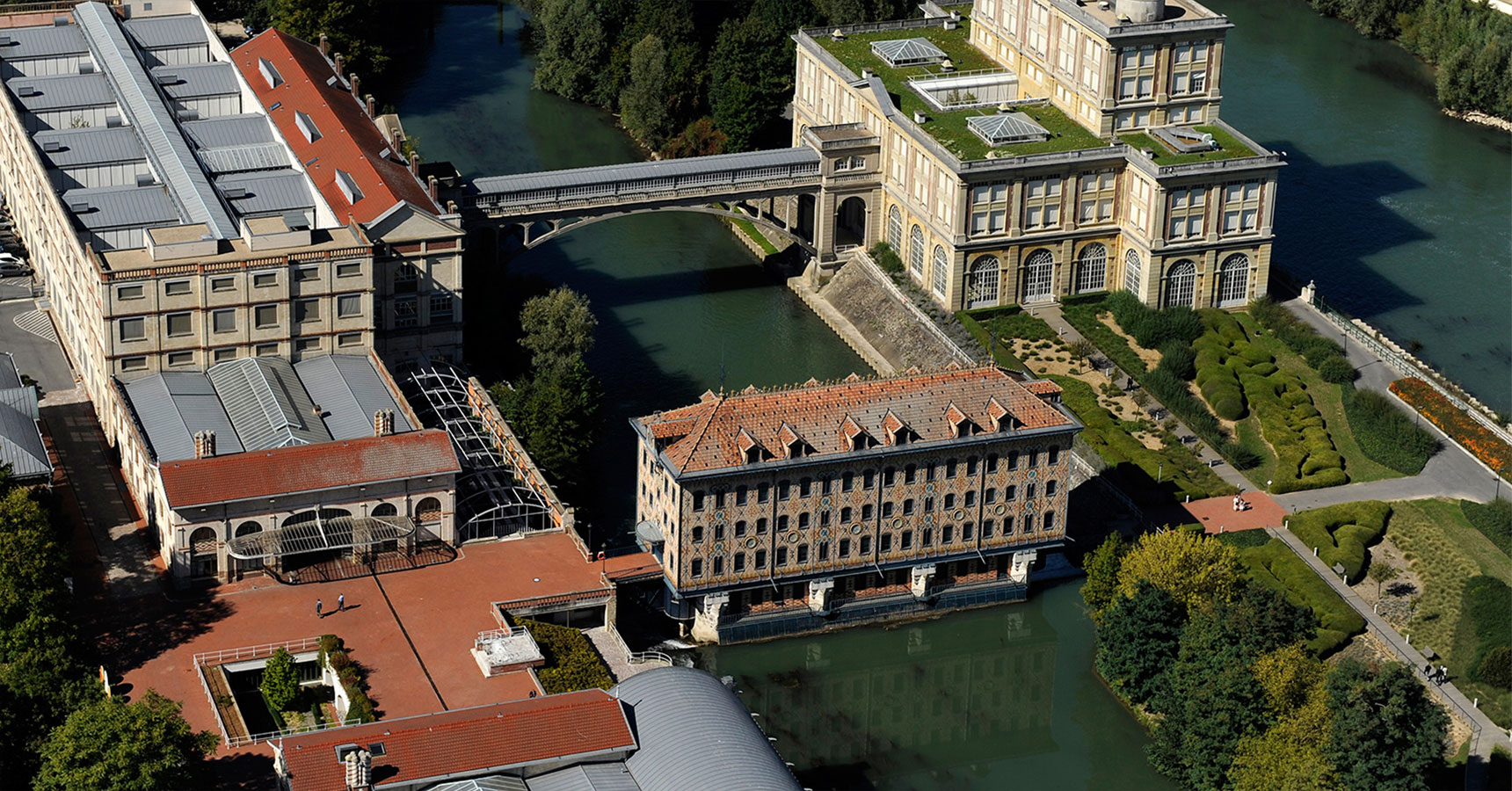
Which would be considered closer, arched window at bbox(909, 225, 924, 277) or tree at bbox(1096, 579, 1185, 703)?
tree at bbox(1096, 579, 1185, 703)

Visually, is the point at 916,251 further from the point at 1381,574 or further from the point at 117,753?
the point at 117,753

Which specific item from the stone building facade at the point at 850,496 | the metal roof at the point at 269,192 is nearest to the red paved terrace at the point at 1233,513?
the stone building facade at the point at 850,496

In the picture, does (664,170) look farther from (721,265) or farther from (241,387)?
(241,387)

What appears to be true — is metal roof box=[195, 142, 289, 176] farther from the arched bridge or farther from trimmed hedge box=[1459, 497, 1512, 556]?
trimmed hedge box=[1459, 497, 1512, 556]

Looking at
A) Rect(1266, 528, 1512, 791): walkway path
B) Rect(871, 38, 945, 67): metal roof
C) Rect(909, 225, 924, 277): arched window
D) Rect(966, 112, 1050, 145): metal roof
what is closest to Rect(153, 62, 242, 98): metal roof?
Rect(871, 38, 945, 67): metal roof

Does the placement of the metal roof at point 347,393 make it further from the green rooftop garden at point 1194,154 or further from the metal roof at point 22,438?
the green rooftop garden at point 1194,154
